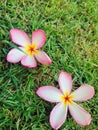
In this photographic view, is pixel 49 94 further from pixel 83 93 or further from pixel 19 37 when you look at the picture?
pixel 19 37

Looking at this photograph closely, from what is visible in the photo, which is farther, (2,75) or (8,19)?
(8,19)

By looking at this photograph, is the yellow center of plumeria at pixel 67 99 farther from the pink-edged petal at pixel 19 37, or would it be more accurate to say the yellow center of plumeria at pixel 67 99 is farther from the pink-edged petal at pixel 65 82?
the pink-edged petal at pixel 19 37

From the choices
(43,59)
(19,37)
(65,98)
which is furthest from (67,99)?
(19,37)

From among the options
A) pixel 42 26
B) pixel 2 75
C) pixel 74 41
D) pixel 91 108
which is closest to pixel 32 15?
pixel 42 26

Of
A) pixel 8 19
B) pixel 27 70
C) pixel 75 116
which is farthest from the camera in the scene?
pixel 8 19

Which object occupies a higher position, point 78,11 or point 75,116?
point 78,11

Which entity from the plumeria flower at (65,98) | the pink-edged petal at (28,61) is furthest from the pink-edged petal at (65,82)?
the pink-edged petal at (28,61)

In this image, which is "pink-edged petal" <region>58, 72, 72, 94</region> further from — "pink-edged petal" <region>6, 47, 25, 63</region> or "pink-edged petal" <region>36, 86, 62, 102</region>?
"pink-edged petal" <region>6, 47, 25, 63</region>

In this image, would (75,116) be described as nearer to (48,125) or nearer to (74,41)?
(48,125)
